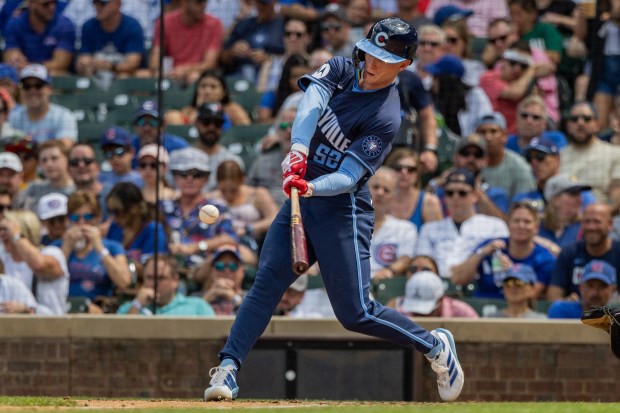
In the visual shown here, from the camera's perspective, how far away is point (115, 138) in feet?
36.9

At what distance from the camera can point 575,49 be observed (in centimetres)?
1295

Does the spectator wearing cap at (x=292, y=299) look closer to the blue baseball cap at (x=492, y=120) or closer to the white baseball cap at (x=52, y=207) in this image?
the white baseball cap at (x=52, y=207)

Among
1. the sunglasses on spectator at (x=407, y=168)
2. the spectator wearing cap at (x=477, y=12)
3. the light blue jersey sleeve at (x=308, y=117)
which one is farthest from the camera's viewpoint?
the spectator wearing cap at (x=477, y=12)

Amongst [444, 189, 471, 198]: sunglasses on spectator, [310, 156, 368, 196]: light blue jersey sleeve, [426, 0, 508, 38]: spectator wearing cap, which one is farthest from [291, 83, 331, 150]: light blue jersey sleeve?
[426, 0, 508, 38]: spectator wearing cap

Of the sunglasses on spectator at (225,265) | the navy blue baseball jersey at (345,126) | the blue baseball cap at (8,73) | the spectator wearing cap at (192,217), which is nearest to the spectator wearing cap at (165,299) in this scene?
the sunglasses on spectator at (225,265)

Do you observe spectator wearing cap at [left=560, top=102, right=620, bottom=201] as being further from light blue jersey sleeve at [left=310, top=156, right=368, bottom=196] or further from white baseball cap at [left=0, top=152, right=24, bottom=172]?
light blue jersey sleeve at [left=310, top=156, right=368, bottom=196]

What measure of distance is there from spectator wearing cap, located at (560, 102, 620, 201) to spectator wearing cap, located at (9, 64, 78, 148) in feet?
14.3

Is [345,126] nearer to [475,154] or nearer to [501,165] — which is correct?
[475,154]

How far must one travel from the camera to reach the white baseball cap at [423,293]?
366 inches

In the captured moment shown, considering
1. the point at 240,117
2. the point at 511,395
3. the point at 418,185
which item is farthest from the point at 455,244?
the point at 240,117

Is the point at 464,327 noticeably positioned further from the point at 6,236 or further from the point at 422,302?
the point at 6,236

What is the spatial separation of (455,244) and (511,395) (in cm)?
139

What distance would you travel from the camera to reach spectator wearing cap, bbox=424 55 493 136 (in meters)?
12.0

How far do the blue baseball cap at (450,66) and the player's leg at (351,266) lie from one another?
18.1 feet
